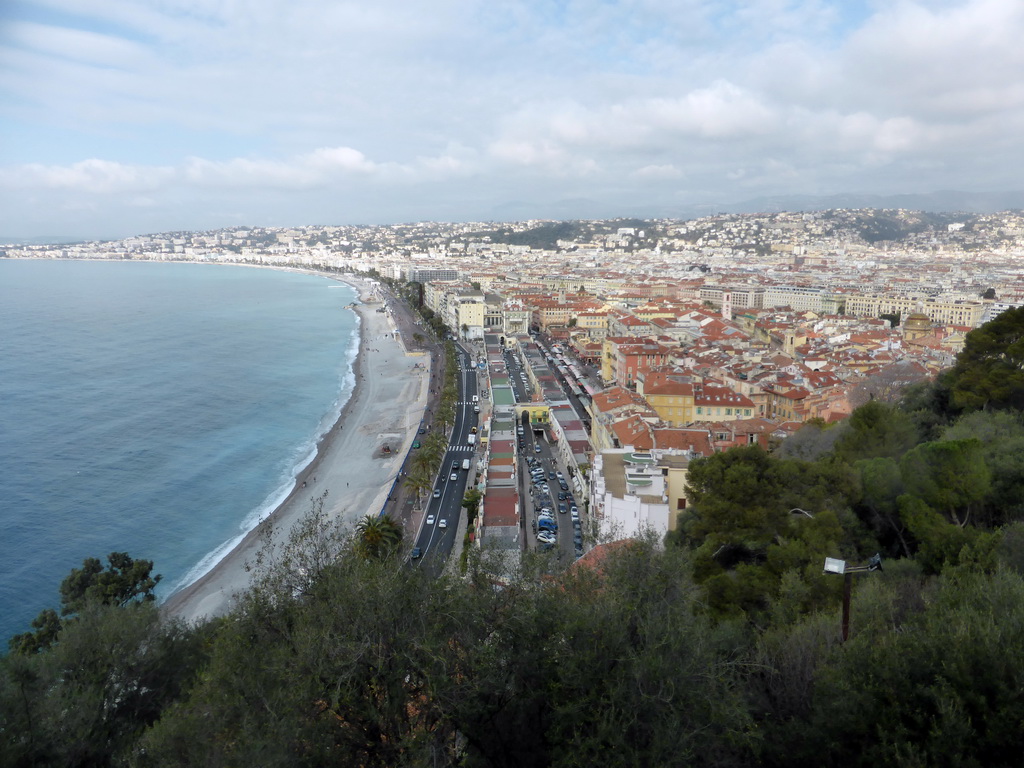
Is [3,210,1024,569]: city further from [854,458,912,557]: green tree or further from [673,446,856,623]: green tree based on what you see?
[854,458,912,557]: green tree

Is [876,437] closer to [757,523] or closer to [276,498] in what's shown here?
[757,523]

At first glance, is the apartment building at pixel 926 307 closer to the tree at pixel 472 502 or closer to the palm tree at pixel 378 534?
the tree at pixel 472 502

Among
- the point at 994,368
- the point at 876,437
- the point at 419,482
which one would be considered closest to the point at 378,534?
the point at 419,482

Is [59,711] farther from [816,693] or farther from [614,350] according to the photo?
[614,350]

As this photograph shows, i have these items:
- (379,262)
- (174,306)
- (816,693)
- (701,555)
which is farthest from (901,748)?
(379,262)

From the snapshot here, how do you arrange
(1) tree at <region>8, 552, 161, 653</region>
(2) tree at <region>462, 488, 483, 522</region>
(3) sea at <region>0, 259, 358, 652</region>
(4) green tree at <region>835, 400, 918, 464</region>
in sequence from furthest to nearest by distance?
(3) sea at <region>0, 259, 358, 652</region>, (2) tree at <region>462, 488, 483, 522</region>, (4) green tree at <region>835, 400, 918, 464</region>, (1) tree at <region>8, 552, 161, 653</region>

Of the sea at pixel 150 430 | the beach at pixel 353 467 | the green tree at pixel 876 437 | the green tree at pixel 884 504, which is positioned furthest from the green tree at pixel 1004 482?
the sea at pixel 150 430

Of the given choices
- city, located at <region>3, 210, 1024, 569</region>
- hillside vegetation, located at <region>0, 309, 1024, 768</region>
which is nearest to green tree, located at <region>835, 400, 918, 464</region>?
city, located at <region>3, 210, 1024, 569</region>
